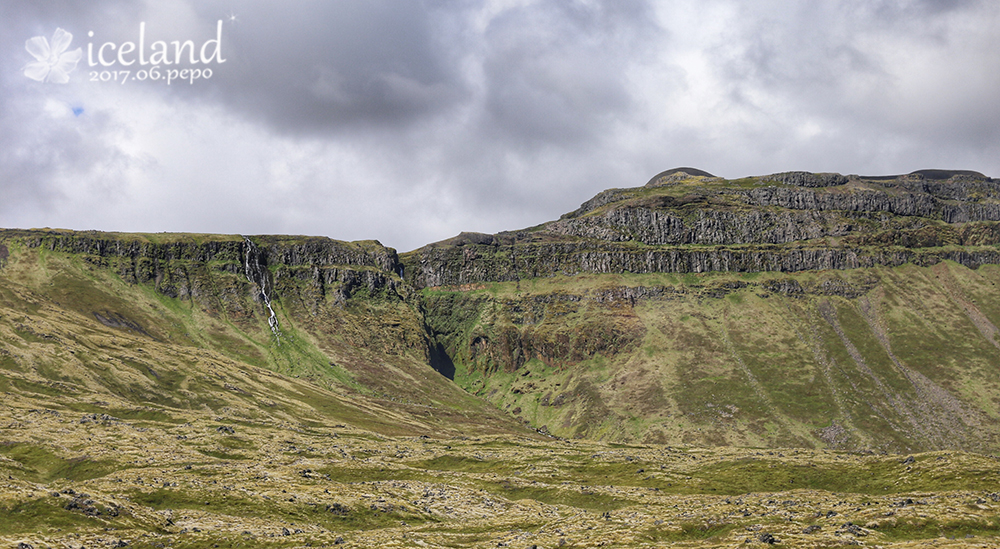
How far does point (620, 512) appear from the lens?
74562 millimetres

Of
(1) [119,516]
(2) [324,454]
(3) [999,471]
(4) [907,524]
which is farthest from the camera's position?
(2) [324,454]

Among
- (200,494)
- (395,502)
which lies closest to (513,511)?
(395,502)

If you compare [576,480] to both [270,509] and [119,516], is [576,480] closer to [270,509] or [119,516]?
[270,509]

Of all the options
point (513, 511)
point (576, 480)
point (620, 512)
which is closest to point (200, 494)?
point (513, 511)

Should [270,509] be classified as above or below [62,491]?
below

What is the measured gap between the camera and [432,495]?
90.7 metres

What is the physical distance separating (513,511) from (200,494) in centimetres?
4109

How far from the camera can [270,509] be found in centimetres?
7362

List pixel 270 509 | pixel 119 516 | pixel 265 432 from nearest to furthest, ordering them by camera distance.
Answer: pixel 119 516 < pixel 270 509 < pixel 265 432

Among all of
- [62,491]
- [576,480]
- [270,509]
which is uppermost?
[62,491]

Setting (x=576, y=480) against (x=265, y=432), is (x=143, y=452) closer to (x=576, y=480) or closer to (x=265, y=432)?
(x=265, y=432)

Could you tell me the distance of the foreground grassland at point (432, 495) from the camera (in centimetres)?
5591

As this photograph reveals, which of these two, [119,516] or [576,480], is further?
[576,480]

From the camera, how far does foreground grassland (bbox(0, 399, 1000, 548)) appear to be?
5591 centimetres
